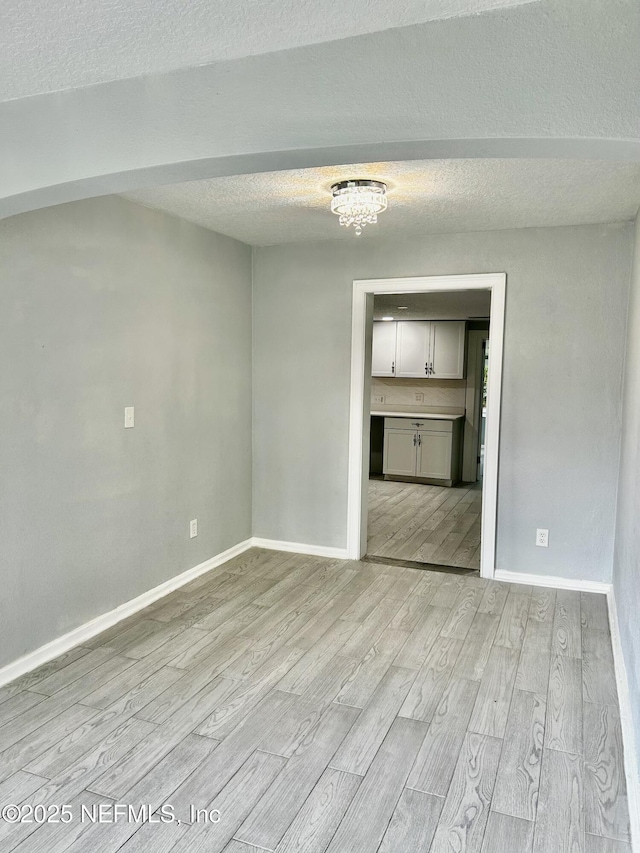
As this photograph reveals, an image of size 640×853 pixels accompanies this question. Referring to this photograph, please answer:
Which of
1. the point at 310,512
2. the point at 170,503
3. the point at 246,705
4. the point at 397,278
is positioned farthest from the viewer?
the point at 310,512

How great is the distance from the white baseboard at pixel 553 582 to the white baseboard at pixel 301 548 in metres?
1.13

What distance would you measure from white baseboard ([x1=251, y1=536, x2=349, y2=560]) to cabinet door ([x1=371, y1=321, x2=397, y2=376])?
13.1 feet

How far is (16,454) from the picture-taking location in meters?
2.72

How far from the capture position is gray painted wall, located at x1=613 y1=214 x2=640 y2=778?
7.38ft

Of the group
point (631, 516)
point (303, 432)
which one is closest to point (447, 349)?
point (303, 432)

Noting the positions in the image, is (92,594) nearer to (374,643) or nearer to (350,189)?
(374,643)

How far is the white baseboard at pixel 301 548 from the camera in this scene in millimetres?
4570

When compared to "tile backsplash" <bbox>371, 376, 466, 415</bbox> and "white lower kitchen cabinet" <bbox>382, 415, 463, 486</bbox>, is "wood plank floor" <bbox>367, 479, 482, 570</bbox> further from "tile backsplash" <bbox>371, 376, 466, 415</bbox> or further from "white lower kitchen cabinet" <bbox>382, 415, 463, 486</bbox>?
"tile backsplash" <bbox>371, 376, 466, 415</bbox>

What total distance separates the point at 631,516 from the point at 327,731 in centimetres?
158

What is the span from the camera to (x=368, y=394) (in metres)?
4.54

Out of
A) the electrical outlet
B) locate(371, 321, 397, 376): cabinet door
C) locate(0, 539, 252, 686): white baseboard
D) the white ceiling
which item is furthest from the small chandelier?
locate(371, 321, 397, 376): cabinet door

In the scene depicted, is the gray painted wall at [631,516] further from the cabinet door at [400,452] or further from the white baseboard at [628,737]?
the cabinet door at [400,452]

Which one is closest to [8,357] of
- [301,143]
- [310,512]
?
[301,143]

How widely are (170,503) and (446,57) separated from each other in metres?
2.93
